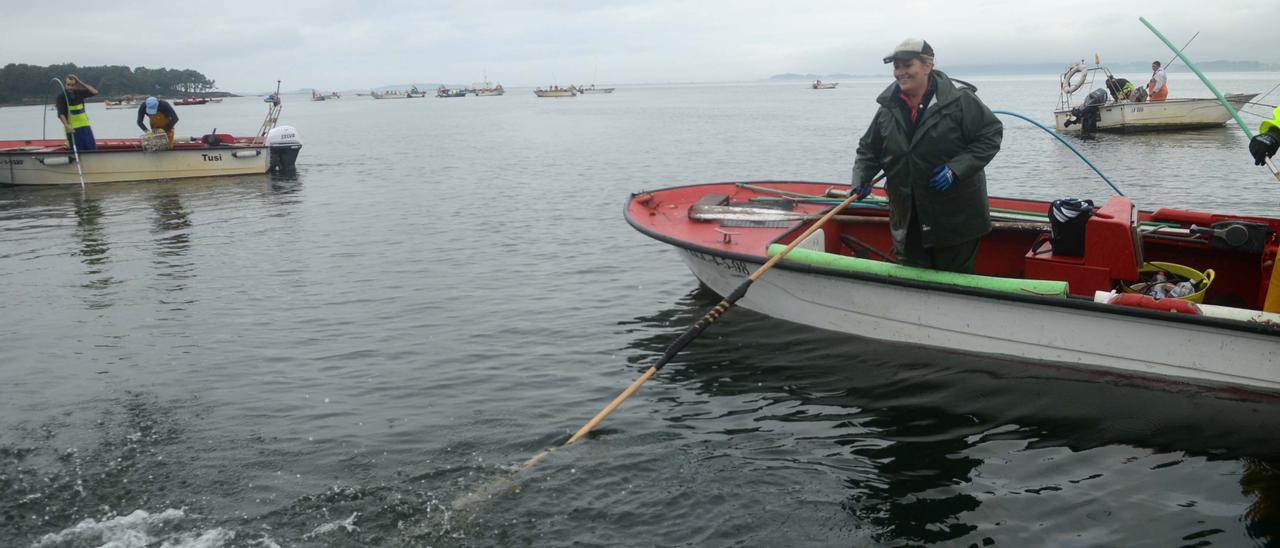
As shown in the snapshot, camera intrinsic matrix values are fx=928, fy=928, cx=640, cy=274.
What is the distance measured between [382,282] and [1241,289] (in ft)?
30.0

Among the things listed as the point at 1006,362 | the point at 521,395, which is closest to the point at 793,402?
the point at 1006,362

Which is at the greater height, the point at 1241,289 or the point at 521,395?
the point at 1241,289

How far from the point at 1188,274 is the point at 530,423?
5.33 metres

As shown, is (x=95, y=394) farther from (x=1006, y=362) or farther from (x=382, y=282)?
(x=1006, y=362)

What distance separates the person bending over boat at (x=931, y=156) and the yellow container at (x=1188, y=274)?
153 centimetres

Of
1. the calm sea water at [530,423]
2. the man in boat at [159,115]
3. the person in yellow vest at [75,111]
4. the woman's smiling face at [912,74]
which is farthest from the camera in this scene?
the man in boat at [159,115]

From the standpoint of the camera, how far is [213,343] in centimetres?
913

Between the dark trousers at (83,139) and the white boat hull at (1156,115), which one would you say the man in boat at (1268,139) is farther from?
the white boat hull at (1156,115)

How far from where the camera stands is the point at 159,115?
21.8 m

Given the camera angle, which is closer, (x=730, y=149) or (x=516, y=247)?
(x=516, y=247)

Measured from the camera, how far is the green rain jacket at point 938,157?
6.42 metres

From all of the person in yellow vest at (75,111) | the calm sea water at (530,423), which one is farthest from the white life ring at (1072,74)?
the person in yellow vest at (75,111)

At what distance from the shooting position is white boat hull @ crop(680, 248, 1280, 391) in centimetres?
635

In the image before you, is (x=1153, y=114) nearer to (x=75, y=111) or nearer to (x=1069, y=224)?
(x=1069, y=224)
